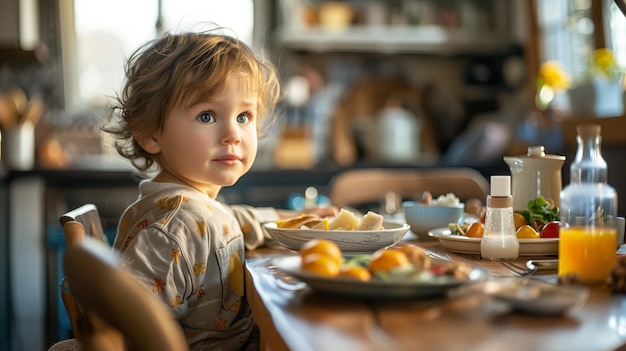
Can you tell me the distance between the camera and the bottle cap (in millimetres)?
960

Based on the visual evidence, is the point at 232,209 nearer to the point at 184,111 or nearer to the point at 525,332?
the point at 184,111

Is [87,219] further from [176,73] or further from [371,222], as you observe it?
[371,222]

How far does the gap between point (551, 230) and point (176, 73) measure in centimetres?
63

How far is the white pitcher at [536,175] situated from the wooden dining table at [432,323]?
405 millimetres

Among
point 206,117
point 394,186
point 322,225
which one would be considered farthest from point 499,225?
point 394,186

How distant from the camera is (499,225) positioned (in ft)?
3.25

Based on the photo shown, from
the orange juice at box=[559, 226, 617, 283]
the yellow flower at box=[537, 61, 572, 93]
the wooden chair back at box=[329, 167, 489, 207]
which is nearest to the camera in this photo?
the orange juice at box=[559, 226, 617, 283]

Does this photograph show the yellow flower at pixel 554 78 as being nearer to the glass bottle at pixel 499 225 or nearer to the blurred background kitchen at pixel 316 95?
the blurred background kitchen at pixel 316 95

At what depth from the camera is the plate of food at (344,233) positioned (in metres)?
1.02

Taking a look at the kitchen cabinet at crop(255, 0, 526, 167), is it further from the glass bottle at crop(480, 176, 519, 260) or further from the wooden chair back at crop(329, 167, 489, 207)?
the glass bottle at crop(480, 176, 519, 260)

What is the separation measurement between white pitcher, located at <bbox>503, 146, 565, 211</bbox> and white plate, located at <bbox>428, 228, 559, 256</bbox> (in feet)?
0.61

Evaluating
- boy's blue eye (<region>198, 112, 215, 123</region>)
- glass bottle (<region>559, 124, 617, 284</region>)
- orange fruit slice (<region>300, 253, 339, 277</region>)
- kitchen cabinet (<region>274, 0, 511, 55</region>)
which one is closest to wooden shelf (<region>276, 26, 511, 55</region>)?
kitchen cabinet (<region>274, 0, 511, 55</region>)

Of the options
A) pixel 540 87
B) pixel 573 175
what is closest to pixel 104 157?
pixel 540 87

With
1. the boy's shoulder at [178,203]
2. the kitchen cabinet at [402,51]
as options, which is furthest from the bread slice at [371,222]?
the kitchen cabinet at [402,51]
